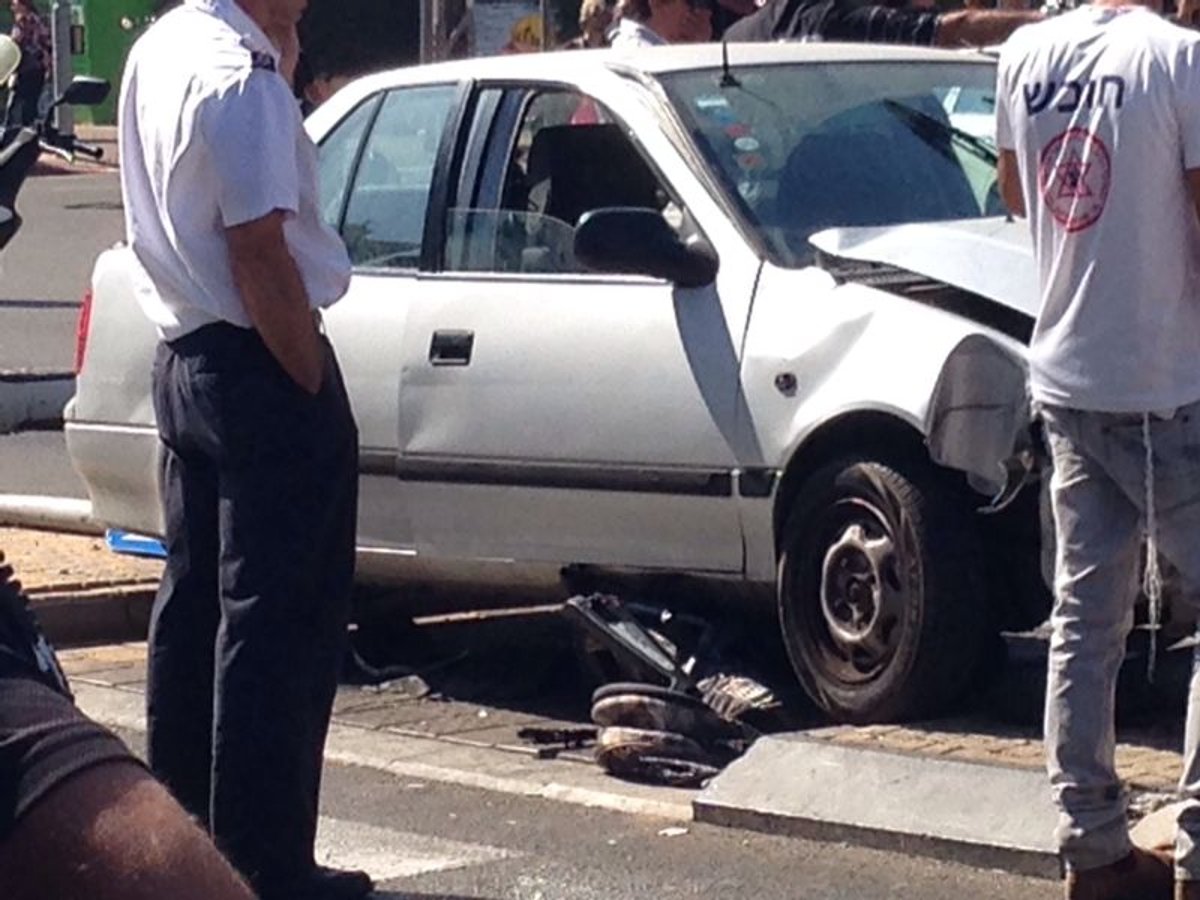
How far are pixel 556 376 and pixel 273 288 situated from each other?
217 centimetres

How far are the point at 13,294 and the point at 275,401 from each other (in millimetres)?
15324

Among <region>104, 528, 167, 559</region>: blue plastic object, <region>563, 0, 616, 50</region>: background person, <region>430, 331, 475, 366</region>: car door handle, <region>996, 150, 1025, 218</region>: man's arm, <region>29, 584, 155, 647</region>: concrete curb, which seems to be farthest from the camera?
<region>563, 0, 616, 50</region>: background person

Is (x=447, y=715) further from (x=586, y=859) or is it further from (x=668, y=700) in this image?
(x=586, y=859)

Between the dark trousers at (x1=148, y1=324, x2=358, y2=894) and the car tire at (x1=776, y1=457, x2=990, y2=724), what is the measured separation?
5.60 feet

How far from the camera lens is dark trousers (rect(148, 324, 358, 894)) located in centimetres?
514

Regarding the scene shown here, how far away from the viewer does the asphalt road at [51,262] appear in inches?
648

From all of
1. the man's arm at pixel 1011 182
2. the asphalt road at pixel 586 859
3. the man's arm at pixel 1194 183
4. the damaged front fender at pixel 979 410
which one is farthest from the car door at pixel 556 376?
the man's arm at pixel 1194 183

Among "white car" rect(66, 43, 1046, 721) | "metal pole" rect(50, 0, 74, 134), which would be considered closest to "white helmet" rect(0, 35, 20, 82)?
"white car" rect(66, 43, 1046, 721)

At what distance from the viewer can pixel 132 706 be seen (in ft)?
24.9

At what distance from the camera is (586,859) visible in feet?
19.6

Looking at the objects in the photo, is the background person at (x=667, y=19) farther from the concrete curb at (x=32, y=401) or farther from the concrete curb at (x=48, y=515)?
the concrete curb at (x=32, y=401)

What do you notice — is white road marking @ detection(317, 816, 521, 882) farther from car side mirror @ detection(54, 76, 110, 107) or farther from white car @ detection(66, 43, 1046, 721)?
car side mirror @ detection(54, 76, 110, 107)

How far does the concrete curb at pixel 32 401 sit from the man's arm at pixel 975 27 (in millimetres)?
5105

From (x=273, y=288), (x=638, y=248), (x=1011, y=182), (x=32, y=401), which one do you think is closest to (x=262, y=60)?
(x=273, y=288)
